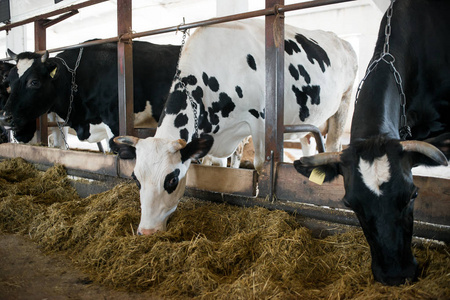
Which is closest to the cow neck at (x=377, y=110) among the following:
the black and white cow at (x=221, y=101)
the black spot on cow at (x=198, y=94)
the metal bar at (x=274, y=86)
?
the metal bar at (x=274, y=86)

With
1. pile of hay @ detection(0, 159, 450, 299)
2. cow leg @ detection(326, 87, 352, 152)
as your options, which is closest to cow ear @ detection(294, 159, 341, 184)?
pile of hay @ detection(0, 159, 450, 299)

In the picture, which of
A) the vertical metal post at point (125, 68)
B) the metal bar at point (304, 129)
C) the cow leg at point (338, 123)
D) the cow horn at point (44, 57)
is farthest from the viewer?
the cow leg at point (338, 123)

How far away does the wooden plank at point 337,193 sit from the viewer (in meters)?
2.48

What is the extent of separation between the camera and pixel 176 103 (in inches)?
142

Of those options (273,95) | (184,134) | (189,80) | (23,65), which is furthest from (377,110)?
(23,65)

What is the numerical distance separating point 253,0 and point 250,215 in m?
10.0

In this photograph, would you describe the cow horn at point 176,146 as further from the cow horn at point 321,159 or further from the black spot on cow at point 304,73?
the black spot on cow at point 304,73

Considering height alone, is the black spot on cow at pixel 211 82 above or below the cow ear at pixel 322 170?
above

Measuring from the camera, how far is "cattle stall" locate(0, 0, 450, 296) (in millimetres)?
2527

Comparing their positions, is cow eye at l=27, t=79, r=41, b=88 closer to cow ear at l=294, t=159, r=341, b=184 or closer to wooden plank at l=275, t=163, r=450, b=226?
wooden plank at l=275, t=163, r=450, b=226

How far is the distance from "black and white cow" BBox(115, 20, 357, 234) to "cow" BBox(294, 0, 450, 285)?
1.19 metres

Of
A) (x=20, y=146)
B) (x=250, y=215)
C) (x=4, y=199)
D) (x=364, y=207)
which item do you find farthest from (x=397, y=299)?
(x=20, y=146)

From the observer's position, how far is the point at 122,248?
2639 millimetres

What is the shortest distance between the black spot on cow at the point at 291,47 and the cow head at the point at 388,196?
2.82 meters
